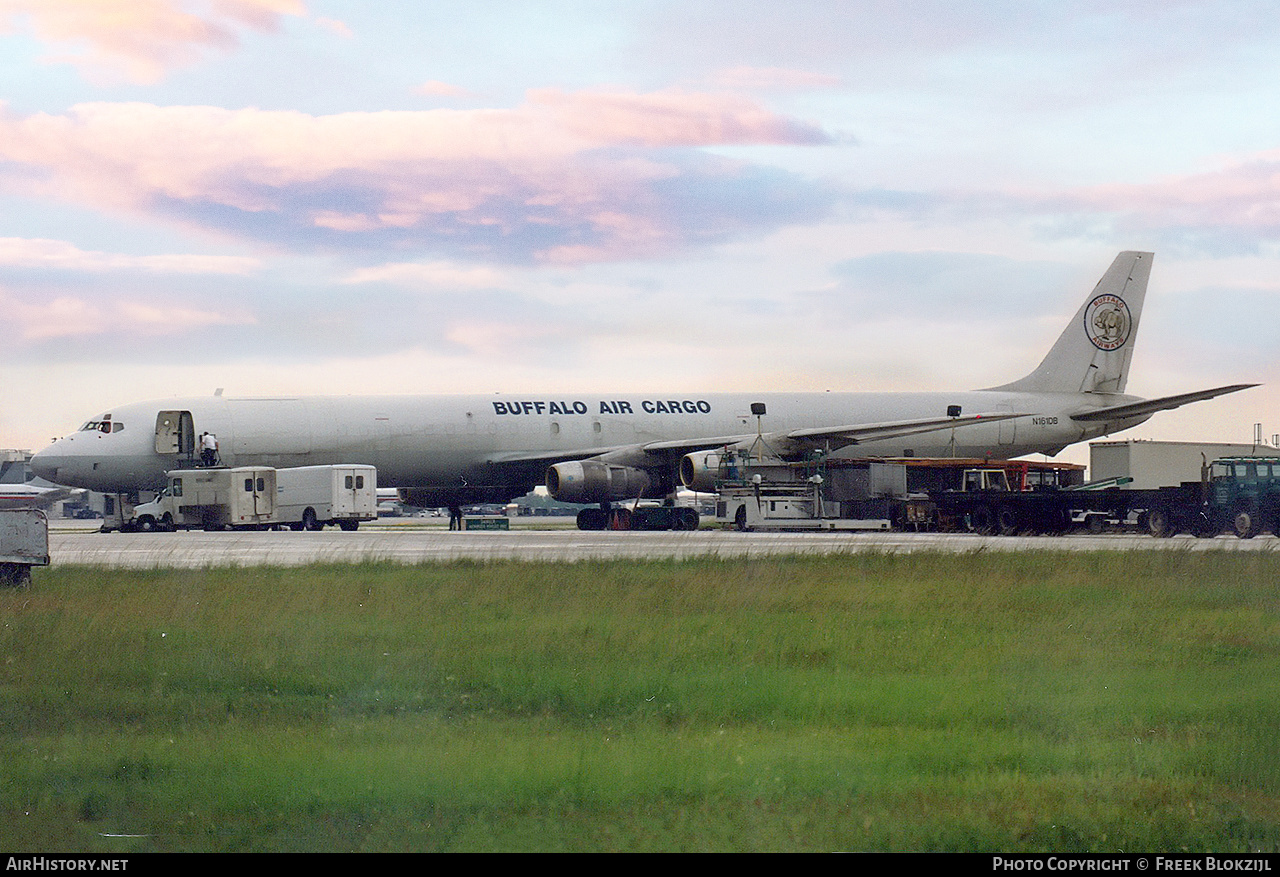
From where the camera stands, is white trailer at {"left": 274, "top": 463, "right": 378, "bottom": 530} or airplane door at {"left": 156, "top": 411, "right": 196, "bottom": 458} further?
airplane door at {"left": 156, "top": 411, "right": 196, "bottom": 458}

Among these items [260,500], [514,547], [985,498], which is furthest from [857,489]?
[260,500]

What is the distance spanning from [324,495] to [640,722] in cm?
3634

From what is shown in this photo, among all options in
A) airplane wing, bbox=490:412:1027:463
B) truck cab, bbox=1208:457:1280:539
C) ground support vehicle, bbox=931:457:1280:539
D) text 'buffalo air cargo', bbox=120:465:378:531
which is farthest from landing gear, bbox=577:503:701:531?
truck cab, bbox=1208:457:1280:539

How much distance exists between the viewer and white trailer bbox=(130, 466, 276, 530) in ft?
142

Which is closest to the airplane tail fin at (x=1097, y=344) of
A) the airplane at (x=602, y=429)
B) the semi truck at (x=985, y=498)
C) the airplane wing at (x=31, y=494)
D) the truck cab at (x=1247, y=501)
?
the airplane at (x=602, y=429)

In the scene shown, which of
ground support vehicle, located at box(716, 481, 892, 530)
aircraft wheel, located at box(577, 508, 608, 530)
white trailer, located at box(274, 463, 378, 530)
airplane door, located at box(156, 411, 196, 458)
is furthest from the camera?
aircraft wheel, located at box(577, 508, 608, 530)

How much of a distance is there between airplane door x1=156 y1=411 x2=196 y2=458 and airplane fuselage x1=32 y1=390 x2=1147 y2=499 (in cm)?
10

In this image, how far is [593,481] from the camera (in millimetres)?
46594

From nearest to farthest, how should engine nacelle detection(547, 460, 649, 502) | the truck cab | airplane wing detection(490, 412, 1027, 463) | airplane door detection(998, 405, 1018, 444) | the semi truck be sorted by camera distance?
the truck cab
the semi truck
engine nacelle detection(547, 460, 649, 502)
airplane wing detection(490, 412, 1027, 463)
airplane door detection(998, 405, 1018, 444)

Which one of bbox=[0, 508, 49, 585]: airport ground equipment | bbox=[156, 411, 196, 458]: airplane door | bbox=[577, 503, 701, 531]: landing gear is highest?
bbox=[156, 411, 196, 458]: airplane door

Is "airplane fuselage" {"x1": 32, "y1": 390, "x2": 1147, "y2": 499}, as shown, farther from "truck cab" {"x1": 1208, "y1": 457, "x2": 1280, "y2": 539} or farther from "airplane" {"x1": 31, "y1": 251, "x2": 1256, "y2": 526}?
"truck cab" {"x1": 1208, "y1": 457, "x2": 1280, "y2": 539}

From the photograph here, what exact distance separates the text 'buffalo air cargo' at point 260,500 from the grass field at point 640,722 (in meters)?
25.2

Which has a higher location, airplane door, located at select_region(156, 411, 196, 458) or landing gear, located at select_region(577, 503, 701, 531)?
airplane door, located at select_region(156, 411, 196, 458)

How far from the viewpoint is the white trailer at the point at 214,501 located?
4322 cm
